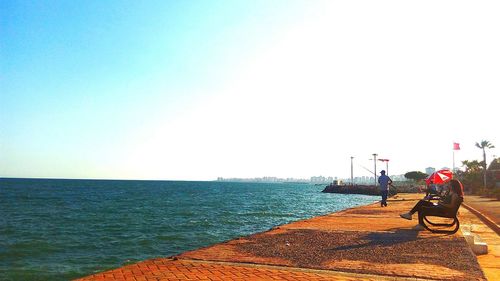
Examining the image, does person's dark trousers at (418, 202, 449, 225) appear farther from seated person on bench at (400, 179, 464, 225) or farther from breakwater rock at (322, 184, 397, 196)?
breakwater rock at (322, 184, 397, 196)

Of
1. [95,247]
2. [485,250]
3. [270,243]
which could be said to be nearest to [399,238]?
[485,250]

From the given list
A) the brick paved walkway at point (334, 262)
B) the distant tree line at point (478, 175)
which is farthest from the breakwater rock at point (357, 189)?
the brick paved walkway at point (334, 262)

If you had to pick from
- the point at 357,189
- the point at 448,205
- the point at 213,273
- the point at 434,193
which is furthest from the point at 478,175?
the point at 213,273

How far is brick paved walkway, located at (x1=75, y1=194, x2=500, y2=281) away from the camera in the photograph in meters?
5.73

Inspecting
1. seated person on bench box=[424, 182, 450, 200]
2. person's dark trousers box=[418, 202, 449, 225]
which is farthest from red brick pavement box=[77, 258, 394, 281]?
seated person on bench box=[424, 182, 450, 200]

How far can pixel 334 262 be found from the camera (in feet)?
21.7

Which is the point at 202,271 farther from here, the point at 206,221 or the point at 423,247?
the point at 206,221

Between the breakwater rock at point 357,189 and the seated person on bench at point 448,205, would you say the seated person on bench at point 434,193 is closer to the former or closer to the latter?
the seated person on bench at point 448,205

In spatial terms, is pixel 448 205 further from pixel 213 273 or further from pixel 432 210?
pixel 213 273

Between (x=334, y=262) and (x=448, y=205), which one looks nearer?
(x=334, y=262)

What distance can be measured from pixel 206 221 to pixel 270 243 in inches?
752

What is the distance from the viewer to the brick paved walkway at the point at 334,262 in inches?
226

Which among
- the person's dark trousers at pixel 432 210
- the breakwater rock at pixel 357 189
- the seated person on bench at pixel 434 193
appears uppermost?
the seated person on bench at pixel 434 193

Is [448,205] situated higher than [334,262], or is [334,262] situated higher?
[448,205]
